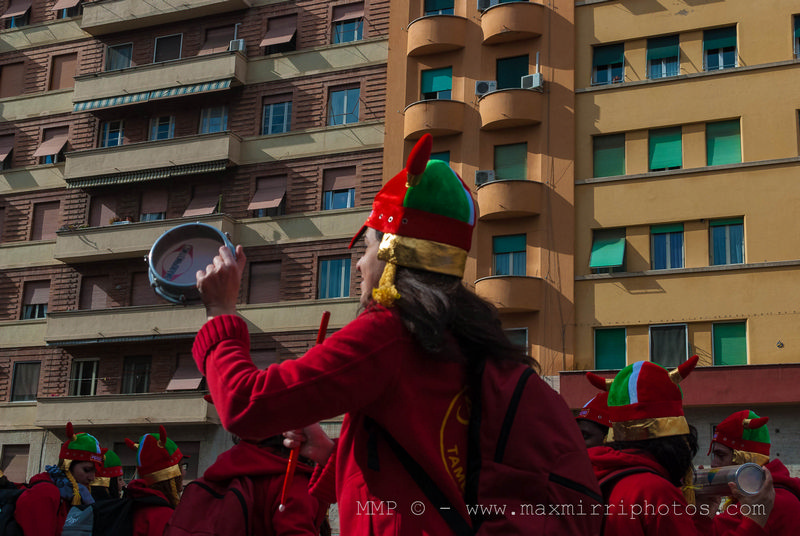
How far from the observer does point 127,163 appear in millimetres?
34312

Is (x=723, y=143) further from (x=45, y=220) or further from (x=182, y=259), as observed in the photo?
(x=182, y=259)

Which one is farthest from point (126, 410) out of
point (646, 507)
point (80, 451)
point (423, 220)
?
point (423, 220)

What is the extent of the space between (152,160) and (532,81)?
13.0 meters

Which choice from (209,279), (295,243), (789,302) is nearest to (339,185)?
(295,243)

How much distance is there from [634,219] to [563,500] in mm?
25376

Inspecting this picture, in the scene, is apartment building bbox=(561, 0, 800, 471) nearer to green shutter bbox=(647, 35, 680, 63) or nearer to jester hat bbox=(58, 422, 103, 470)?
green shutter bbox=(647, 35, 680, 63)

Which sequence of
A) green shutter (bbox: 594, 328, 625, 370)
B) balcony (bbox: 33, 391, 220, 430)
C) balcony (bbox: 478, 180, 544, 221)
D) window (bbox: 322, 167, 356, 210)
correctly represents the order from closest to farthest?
1. green shutter (bbox: 594, 328, 625, 370)
2. balcony (bbox: 478, 180, 544, 221)
3. balcony (bbox: 33, 391, 220, 430)
4. window (bbox: 322, 167, 356, 210)

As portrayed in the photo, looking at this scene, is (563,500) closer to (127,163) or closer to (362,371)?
(362,371)

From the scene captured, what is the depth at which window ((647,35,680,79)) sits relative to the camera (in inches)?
1107

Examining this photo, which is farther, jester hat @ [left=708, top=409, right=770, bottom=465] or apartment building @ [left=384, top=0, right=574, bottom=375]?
apartment building @ [left=384, top=0, right=574, bottom=375]

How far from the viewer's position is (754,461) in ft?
21.5

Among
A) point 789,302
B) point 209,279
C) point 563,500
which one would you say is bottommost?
point 563,500

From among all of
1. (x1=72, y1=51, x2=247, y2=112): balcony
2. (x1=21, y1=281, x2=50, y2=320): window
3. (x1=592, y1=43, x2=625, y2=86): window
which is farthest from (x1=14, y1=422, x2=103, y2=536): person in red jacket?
(x1=21, y1=281, x2=50, y2=320): window

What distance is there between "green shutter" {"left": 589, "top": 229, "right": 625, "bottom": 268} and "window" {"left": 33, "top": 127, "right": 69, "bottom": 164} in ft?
64.7
